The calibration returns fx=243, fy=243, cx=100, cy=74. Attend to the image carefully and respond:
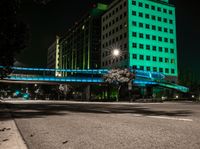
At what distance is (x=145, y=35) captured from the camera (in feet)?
278

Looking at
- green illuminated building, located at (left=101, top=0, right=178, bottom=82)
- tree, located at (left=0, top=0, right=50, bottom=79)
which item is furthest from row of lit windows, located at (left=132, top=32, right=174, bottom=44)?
tree, located at (left=0, top=0, right=50, bottom=79)

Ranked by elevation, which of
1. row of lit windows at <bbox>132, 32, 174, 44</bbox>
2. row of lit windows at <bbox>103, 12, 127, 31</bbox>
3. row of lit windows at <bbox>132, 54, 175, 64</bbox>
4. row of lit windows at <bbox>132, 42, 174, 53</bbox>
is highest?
row of lit windows at <bbox>103, 12, 127, 31</bbox>

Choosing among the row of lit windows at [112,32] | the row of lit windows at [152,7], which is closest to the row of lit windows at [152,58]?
the row of lit windows at [112,32]

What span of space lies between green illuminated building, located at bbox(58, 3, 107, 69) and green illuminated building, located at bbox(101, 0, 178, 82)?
15.1m

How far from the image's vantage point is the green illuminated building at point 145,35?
8194cm

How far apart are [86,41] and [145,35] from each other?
1483 inches

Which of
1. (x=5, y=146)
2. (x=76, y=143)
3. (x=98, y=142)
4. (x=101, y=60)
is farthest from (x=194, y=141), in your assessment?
(x=101, y=60)

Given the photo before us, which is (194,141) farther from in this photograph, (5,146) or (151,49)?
(151,49)

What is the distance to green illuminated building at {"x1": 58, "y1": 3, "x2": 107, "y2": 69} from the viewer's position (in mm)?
107938

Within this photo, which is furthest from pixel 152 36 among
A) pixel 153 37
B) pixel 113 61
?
pixel 113 61

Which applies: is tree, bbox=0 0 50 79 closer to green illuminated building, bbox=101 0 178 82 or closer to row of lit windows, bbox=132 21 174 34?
green illuminated building, bbox=101 0 178 82

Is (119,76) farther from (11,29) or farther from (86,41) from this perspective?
(86,41)

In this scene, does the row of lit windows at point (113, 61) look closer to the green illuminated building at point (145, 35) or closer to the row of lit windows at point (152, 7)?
the green illuminated building at point (145, 35)

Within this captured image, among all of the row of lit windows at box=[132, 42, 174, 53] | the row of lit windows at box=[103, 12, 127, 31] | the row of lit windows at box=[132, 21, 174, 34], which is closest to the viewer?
the row of lit windows at box=[132, 42, 174, 53]
